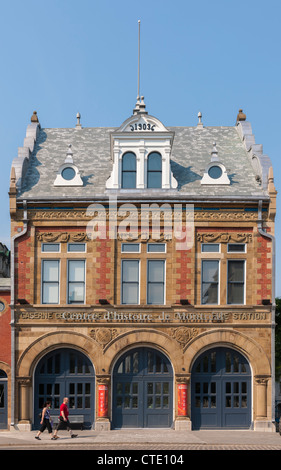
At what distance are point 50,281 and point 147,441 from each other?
8558 millimetres

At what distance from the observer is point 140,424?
3188 centimetres

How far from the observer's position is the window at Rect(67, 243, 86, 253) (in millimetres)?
32531

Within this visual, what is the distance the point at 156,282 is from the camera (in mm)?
32438

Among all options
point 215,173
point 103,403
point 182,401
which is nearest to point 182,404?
point 182,401

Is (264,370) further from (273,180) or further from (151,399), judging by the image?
(273,180)

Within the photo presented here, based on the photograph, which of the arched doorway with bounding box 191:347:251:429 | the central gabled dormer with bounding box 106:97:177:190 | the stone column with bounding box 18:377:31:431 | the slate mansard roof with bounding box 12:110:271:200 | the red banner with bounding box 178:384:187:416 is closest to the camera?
the stone column with bounding box 18:377:31:431

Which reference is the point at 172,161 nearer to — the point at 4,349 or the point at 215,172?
the point at 215,172

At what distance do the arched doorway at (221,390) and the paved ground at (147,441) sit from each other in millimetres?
1130

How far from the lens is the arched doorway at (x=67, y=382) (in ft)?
105

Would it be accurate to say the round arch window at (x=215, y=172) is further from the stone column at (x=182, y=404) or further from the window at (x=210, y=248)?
the stone column at (x=182, y=404)

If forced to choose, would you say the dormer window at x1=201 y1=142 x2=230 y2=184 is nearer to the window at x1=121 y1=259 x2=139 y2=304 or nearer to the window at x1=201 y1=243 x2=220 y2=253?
the window at x1=201 y1=243 x2=220 y2=253

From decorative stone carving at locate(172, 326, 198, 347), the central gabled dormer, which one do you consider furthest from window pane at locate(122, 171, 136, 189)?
decorative stone carving at locate(172, 326, 198, 347)

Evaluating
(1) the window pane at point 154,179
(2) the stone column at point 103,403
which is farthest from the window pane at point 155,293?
(1) the window pane at point 154,179

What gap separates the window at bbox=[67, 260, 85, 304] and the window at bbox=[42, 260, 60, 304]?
57 cm
